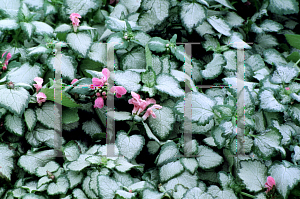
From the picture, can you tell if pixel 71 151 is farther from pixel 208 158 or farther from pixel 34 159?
pixel 208 158

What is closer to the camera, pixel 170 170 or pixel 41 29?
pixel 170 170

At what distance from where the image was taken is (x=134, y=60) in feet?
3.20

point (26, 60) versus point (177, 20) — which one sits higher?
point (177, 20)

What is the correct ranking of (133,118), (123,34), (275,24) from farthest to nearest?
(275,24)
(123,34)
(133,118)

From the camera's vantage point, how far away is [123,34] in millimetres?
990

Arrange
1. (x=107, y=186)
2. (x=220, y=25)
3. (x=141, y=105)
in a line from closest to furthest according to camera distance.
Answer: (x=107, y=186)
(x=141, y=105)
(x=220, y=25)

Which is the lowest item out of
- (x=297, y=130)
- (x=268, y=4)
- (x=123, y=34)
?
(x=297, y=130)

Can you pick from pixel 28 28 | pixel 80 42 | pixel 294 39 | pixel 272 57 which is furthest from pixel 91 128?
pixel 294 39

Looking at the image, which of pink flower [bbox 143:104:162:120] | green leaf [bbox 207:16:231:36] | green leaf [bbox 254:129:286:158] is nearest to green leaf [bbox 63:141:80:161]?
pink flower [bbox 143:104:162:120]

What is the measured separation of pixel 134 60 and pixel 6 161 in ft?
1.71

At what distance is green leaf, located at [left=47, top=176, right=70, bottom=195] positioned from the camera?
0.75m

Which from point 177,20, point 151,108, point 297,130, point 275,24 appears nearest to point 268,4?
point 275,24

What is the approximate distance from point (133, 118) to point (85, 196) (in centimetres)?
26

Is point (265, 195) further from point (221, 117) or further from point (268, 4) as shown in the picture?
point (268, 4)
